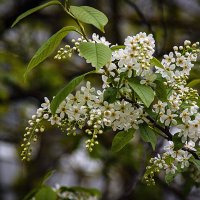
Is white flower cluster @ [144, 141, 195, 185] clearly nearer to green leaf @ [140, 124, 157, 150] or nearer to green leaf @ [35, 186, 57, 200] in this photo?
green leaf @ [140, 124, 157, 150]

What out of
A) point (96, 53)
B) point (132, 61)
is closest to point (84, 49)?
point (96, 53)

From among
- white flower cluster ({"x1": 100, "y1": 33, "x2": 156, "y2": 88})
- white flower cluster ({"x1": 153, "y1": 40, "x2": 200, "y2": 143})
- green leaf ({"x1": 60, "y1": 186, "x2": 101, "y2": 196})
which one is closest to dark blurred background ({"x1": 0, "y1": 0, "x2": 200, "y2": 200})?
green leaf ({"x1": 60, "y1": 186, "x2": 101, "y2": 196})

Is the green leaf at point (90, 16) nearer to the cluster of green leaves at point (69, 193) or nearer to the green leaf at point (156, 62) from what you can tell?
the green leaf at point (156, 62)

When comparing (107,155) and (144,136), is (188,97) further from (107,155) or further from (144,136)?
(107,155)

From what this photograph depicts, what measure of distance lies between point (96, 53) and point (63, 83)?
3.41 metres

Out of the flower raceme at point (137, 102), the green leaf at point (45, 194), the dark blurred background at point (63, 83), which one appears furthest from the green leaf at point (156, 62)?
the dark blurred background at point (63, 83)

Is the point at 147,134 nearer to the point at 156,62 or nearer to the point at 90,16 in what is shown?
the point at 156,62

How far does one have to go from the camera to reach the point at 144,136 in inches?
71.2

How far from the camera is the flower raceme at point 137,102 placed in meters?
1.74

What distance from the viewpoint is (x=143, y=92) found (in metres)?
1.70

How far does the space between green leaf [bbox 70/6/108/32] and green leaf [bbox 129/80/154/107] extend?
22 centimetres

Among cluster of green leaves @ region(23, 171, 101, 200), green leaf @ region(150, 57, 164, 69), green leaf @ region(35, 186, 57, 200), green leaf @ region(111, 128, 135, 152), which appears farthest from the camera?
cluster of green leaves @ region(23, 171, 101, 200)

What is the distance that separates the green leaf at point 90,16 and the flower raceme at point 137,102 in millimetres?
72

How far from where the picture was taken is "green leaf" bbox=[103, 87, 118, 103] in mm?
1736
